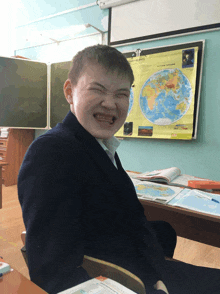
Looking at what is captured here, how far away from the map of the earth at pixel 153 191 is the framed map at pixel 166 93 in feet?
4.28

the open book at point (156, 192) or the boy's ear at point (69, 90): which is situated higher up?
the boy's ear at point (69, 90)

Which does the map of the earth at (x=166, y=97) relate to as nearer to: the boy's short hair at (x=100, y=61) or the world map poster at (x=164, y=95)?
the world map poster at (x=164, y=95)

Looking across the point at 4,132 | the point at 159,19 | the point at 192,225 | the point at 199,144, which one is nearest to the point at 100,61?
the point at 192,225

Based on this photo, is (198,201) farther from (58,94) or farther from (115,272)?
(58,94)

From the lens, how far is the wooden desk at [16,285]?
25 cm

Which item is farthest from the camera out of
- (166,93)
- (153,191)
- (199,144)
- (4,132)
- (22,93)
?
(4,132)

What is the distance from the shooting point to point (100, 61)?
0.60 meters

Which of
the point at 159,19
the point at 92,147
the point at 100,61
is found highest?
the point at 159,19

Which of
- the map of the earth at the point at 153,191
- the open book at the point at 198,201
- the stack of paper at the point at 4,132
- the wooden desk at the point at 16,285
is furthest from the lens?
the stack of paper at the point at 4,132

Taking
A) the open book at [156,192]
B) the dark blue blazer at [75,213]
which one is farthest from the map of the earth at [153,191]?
the dark blue blazer at [75,213]

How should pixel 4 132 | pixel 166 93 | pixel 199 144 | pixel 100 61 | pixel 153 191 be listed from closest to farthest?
pixel 100 61 < pixel 153 191 < pixel 199 144 < pixel 166 93 < pixel 4 132

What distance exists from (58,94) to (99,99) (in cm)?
261

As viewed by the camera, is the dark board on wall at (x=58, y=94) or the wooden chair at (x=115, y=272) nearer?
the wooden chair at (x=115, y=272)

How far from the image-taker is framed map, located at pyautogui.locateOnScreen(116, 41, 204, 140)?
7.07 feet
